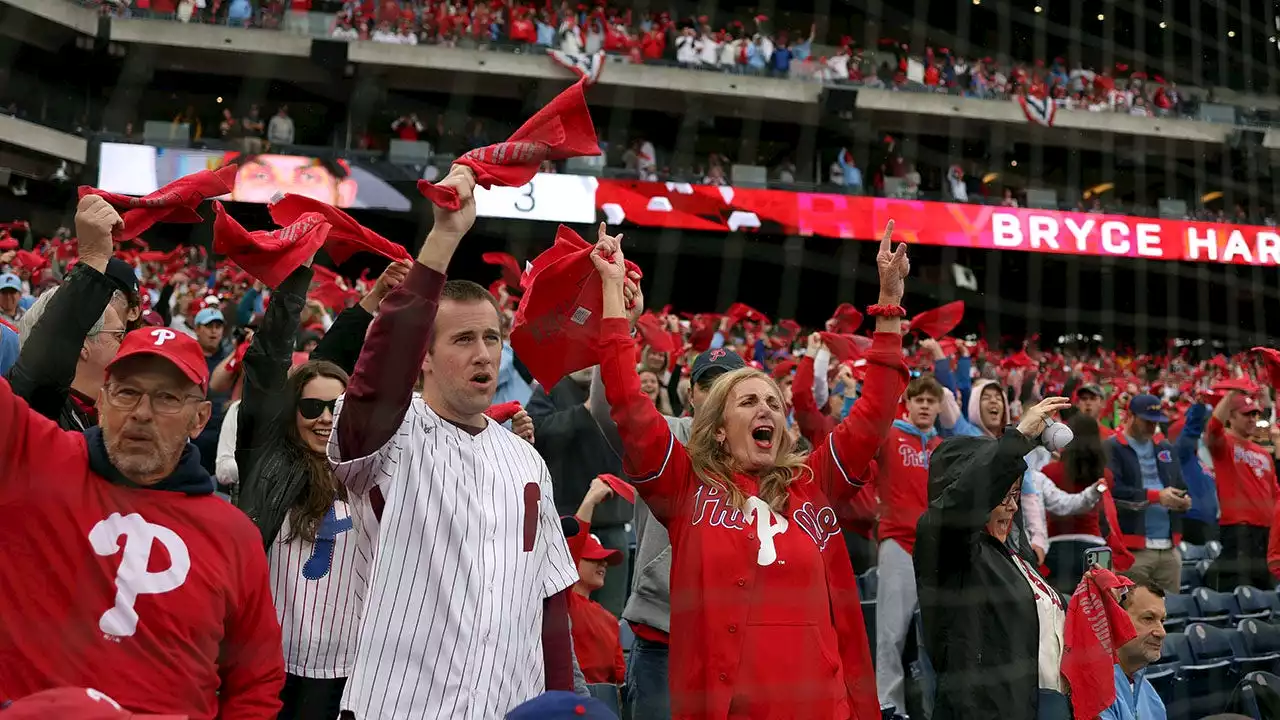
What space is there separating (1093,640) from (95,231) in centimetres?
272

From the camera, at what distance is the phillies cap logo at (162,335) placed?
79.6 inches

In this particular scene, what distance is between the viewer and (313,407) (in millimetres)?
2773

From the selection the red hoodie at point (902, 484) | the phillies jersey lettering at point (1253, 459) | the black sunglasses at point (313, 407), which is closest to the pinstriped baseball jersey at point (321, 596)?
the black sunglasses at point (313, 407)

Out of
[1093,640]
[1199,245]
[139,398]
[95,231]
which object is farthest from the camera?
[1199,245]

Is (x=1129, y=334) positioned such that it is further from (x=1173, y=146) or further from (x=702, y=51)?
(x=702, y=51)

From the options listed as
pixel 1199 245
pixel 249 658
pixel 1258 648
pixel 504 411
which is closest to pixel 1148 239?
pixel 1199 245

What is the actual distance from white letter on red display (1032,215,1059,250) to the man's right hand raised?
691 inches

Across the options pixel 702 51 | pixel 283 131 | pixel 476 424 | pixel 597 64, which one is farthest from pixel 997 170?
pixel 476 424

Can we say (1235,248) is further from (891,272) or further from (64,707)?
(64,707)

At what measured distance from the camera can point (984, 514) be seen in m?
3.16

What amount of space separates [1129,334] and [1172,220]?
9.47 ft

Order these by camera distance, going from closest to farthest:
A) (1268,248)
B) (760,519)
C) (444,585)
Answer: (444,585), (760,519), (1268,248)

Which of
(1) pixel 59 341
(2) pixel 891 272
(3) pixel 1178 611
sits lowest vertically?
(3) pixel 1178 611

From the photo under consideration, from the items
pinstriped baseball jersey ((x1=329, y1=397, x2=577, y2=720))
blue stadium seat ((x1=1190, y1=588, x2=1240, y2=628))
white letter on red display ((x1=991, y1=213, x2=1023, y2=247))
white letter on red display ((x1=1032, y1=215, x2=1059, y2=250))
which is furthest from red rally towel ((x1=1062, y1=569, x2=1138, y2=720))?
white letter on red display ((x1=1032, y1=215, x2=1059, y2=250))
